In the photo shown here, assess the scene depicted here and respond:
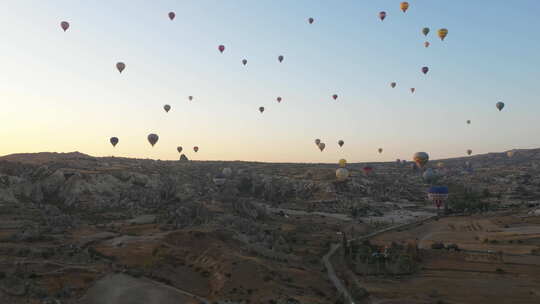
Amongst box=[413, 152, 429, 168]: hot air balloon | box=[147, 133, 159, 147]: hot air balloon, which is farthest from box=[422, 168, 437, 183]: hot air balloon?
box=[147, 133, 159, 147]: hot air balloon

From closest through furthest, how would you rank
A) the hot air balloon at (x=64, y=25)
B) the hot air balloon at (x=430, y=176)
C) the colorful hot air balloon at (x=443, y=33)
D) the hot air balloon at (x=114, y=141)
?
the hot air balloon at (x=64, y=25)
the colorful hot air balloon at (x=443, y=33)
the hot air balloon at (x=114, y=141)
the hot air balloon at (x=430, y=176)

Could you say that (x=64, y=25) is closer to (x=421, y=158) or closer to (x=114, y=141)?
(x=114, y=141)

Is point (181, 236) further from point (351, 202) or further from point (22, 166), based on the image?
point (351, 202)

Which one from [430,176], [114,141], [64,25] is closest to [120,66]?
[64,25]

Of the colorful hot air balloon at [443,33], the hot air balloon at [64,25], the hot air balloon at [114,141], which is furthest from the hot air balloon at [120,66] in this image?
the colorful hot air balloon at [443,33]

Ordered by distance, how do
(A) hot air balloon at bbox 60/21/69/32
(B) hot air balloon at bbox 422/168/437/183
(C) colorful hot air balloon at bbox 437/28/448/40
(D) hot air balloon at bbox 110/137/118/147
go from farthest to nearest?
(B) hot air balloon at bbox 422/168/437/183 → (D) hot air balloon at bbox 110/137/118/147 → (C) colorful hot air balloon at bbox 437/28/448/40 → (A) hot air balloon at bbox 60/21/69/32

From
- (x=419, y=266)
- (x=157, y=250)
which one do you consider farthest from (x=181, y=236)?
(x=419, y=266)

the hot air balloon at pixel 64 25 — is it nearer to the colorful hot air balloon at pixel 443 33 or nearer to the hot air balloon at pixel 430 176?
the colorful hot air balloon at pixel 443 33

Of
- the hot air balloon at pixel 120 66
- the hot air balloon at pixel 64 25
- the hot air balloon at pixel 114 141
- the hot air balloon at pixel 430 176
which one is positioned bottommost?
Result: the hot air balloon at pixel 430 176

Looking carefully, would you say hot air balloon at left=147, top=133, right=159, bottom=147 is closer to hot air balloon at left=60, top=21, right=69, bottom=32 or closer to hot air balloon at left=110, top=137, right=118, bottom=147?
hot air balloon at left=110, top=137, right=118, bottom=147

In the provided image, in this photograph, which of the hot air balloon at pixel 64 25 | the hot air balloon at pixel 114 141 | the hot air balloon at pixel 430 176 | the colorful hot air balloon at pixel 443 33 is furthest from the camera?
the hot air balloon at pixel 430 176

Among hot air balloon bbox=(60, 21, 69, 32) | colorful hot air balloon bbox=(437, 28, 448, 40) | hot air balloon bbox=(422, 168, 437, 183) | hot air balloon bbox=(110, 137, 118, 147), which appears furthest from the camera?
hot air balloon bbox=(422, 168, 437, 183)
